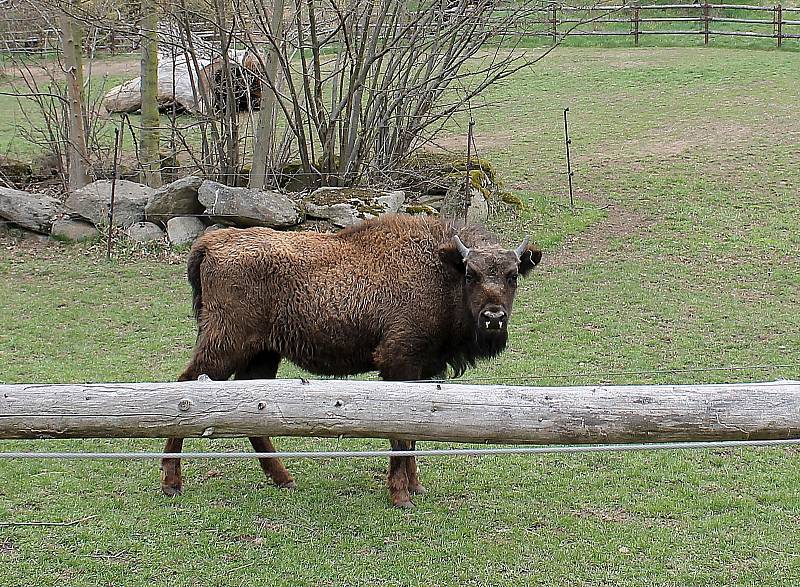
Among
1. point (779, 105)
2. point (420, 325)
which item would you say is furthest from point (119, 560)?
point (779, 105)

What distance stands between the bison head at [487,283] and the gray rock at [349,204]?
6850mm

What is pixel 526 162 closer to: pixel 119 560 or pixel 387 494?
pixel 387 494

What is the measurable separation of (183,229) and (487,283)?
29.3 ft

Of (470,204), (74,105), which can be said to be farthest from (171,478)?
(74,105)

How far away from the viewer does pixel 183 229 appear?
1484 cm

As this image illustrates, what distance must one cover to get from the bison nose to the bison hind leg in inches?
66.2

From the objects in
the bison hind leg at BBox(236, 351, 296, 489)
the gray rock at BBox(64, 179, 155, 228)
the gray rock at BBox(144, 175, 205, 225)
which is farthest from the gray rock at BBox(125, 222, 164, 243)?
the bison hind leg at BBox(236, 351, 296, 489)

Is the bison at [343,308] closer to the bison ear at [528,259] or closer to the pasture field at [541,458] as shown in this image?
the bison ear at [528,259]

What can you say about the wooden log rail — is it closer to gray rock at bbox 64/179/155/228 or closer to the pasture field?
the pasture field

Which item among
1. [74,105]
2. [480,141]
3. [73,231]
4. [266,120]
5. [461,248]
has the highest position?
[74,105]

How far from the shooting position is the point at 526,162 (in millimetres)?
20328

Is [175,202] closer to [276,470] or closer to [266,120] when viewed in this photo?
[266,120]

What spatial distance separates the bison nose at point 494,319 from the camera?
6602 millimetres

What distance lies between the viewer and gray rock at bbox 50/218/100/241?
603 inches
